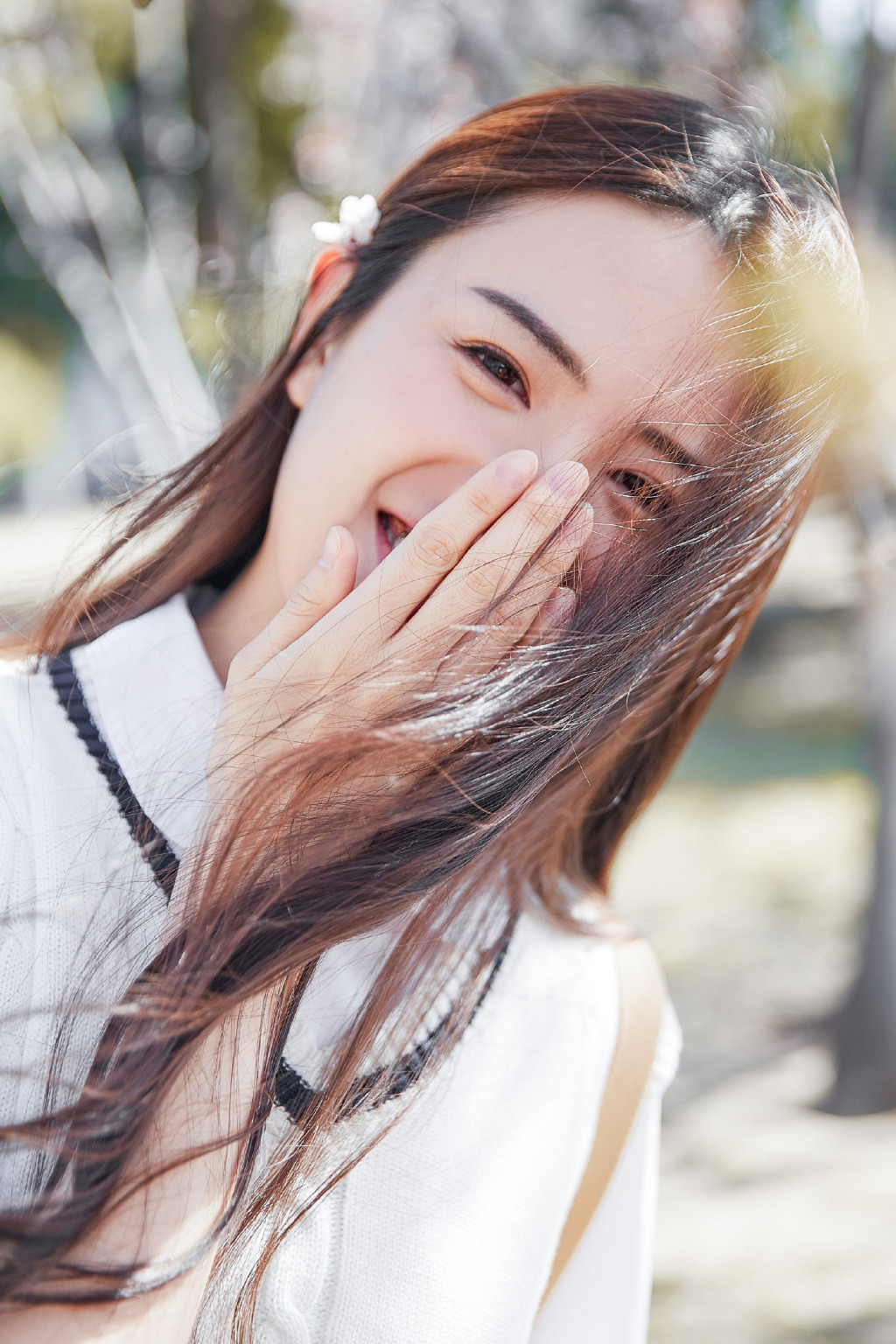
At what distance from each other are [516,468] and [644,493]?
0.20m

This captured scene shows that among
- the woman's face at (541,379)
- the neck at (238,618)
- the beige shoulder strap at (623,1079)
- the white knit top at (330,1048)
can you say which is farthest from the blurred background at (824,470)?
the beige shoulder strap at (623,1079)

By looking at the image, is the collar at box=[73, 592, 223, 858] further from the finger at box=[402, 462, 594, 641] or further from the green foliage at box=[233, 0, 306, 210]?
the green foliage at box=[233, 0, 306, 210]

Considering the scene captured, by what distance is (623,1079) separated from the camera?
1.27 m

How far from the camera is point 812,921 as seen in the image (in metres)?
4.01

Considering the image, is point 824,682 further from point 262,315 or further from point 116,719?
point 116,719

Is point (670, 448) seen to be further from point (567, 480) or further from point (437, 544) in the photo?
point (437, 544)

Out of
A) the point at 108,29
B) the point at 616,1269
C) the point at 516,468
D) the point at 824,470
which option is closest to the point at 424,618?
the point at 516,468

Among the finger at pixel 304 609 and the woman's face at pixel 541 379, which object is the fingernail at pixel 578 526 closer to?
the woman's face at pixel 541 379

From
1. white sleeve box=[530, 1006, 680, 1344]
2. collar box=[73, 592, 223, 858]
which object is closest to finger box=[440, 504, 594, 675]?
collar box=[73, 592, 223, 858]

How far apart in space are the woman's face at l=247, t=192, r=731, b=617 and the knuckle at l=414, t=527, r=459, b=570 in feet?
0.48

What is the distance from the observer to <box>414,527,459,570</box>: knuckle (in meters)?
0.93

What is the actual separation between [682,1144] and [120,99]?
28.5 feet

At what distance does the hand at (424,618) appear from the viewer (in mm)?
922

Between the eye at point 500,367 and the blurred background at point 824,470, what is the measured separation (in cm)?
59
